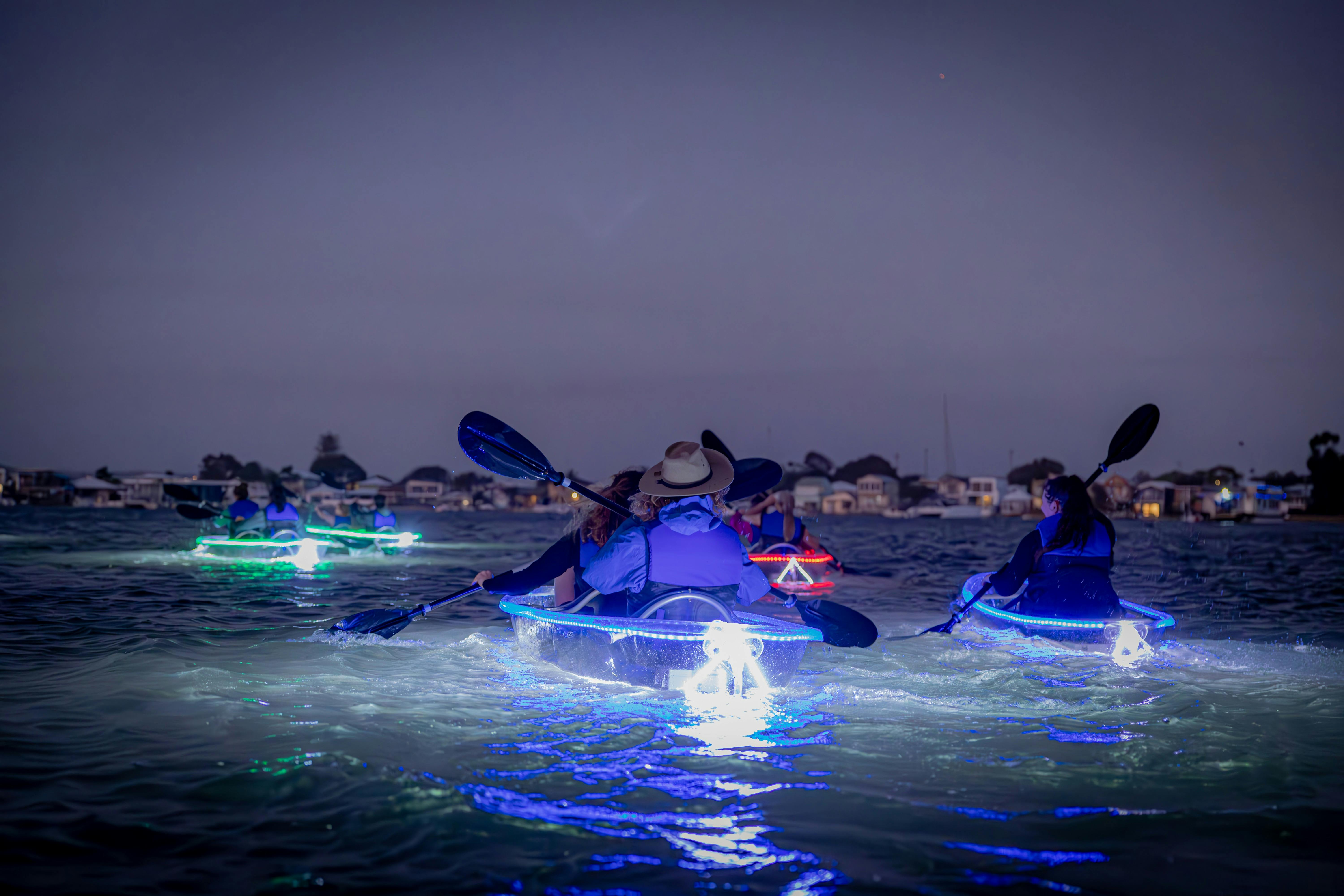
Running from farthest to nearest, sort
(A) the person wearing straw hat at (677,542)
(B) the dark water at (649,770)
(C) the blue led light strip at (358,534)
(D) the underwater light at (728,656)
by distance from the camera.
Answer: (C) the blue led light strip at (358,534)
(A) the person wearing straw hat at (677,542)
(D) the underwater light at (728,656)
(B) the dark water at (649,770)

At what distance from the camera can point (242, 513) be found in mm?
22781

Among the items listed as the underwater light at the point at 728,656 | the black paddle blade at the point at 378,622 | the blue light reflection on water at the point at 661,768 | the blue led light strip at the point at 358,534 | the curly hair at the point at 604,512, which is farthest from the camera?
the blue led light strip at the point at 358,534

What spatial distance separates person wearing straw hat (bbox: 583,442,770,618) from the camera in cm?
684

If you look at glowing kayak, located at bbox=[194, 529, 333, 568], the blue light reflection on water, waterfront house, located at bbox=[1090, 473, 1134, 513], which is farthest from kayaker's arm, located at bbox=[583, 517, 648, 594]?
waterfront house, located at bbox=[1090, 473, 1134, 513]

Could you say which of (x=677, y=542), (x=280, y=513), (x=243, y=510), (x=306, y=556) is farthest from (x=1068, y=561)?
(x=243, y=510)

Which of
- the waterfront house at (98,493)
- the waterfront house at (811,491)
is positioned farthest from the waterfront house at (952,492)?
the waterfront house at (98,493)

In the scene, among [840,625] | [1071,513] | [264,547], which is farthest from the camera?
[264,547]

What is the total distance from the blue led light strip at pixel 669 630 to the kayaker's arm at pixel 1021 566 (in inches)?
128

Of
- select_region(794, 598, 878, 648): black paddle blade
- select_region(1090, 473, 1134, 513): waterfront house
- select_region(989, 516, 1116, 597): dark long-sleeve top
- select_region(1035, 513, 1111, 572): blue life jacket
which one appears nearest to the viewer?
select_region(794, 598, 878, 648): black paddle blade

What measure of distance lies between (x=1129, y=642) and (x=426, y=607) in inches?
252

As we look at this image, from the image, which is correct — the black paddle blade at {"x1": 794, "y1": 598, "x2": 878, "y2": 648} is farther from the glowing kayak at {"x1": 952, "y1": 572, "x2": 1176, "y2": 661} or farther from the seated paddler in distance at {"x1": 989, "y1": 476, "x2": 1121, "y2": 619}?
the glowing kayak at {"x1": 952, "y1": 572, "x2": 1176, "y2": 661}

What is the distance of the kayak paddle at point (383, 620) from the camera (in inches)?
355

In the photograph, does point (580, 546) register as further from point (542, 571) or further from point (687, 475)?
point (687, 475)

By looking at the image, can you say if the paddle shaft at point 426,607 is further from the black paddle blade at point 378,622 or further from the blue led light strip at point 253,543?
the blue led light strip at point 253,543
